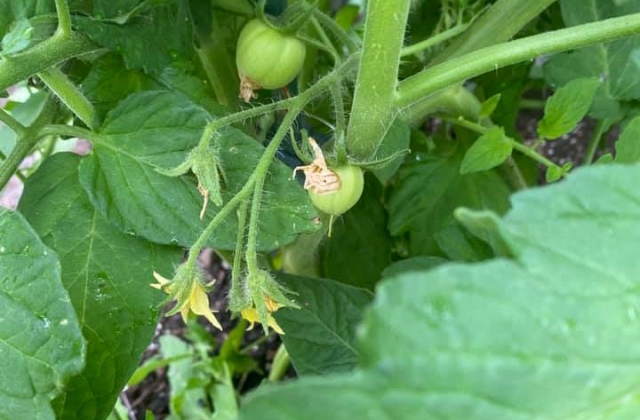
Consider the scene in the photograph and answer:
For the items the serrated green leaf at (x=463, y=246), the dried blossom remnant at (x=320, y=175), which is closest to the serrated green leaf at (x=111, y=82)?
the dried blossom remnant at (x=320, y=175)

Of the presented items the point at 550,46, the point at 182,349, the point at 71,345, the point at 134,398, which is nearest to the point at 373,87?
the point at 550,46

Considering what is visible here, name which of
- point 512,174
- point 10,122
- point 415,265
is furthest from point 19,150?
point 512,174

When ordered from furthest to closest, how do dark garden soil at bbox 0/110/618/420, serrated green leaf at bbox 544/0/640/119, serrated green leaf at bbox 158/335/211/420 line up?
1. dark garden soil at bbox 0/110/618/420
2. serrated green leaf at bbox 158/335/211/420
3. serrated green leaf at bbox 544/0/640/119

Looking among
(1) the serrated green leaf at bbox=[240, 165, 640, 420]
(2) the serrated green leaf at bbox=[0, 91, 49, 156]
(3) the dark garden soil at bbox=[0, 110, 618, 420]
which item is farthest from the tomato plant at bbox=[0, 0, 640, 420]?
(3) the dark garden soil at bbox=[0, 110, 618, 420]

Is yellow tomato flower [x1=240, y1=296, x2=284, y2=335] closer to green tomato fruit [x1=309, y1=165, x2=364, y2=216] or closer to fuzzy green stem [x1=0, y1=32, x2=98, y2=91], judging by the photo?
green tomato fruit [x1=309, y1=165, x2=364, y2=216]

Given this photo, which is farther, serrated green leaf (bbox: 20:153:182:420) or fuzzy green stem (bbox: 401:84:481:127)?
fuzzy green stem (bbox: 401:84:481:127)

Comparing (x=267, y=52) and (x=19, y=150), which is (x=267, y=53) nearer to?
(x=267, y=52)

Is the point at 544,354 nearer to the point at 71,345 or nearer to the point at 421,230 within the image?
the point at 71,345
